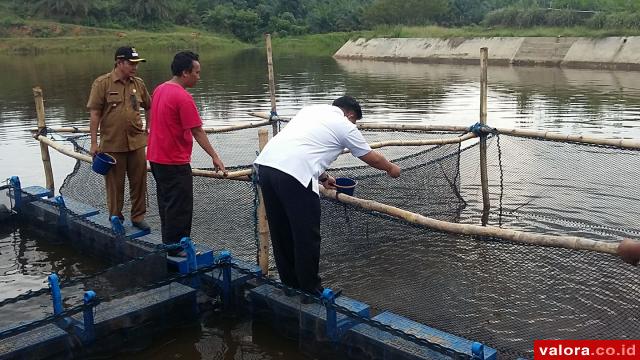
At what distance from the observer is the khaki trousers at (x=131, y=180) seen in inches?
208

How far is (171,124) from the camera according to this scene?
448cm

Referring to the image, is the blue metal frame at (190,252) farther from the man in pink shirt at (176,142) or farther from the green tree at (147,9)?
the green tree at (147,9)

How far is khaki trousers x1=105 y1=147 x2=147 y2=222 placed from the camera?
17.4 ft

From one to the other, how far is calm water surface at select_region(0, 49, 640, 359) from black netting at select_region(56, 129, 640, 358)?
109 cm

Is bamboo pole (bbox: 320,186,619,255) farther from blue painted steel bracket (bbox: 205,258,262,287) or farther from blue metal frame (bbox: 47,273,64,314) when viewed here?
blue metal frame (bbox: 47,273,64,314)

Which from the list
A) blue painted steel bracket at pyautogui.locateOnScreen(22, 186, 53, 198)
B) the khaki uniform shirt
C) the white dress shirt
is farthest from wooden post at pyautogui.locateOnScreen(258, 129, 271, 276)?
blue painted steel bracket at pyautogui.locateOnScreen(22, 186, 53, 198)

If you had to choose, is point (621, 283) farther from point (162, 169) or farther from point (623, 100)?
point (623, 100)

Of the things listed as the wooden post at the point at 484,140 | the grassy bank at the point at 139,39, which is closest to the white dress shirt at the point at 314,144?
the wooden post at the point at 484,140

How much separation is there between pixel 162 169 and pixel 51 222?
86.7 inches

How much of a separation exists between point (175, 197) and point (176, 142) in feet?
1.37

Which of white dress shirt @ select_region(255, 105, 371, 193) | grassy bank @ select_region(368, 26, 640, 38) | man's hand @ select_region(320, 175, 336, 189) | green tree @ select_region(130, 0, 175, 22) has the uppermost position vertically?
green tree @ select_region(130, 0, 175, 22)

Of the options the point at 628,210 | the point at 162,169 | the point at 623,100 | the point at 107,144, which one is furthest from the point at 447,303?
the point at 623,100

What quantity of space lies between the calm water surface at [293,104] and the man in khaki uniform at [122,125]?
0.78 metres

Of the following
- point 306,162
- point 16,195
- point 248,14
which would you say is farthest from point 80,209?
point 248,14
